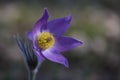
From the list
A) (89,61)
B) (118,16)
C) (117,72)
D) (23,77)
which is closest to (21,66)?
(23,77)

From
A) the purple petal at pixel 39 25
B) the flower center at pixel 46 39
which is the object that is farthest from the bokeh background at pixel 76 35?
the purple petal at pixel 39 25

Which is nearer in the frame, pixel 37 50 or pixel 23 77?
pixel 37 50

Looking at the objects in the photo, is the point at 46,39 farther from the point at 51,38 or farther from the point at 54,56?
the point at 54,56

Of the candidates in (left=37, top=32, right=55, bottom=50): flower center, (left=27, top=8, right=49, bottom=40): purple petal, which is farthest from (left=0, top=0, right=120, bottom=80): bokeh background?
(left=27, top=8, right=49, bottom=40): purple petal

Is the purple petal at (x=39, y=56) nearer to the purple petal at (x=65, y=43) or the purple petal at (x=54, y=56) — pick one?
the purple petal at (x=54, y=56)

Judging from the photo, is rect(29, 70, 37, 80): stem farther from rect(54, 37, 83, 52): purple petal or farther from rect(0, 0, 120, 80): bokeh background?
rect(0, 0, 120, 80): bokeh background

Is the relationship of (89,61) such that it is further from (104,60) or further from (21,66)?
(21,66)

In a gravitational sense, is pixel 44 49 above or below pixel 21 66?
above

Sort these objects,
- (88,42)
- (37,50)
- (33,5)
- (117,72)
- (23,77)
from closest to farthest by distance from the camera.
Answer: (37,50) → (23,77) → (117,72) → (88,42) → (33,5)

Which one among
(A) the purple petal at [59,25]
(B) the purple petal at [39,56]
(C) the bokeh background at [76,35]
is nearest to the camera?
(B) the purple petal at [39,56]
